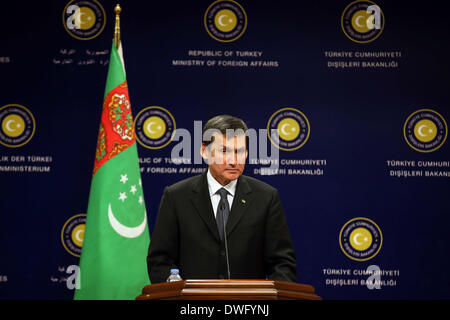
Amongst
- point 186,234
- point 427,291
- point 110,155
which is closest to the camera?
point 186,234

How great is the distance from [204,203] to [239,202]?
16 centimetres

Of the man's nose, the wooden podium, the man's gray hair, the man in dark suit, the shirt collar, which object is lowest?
the wooden podium

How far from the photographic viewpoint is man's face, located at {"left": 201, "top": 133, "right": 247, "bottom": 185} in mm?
2320

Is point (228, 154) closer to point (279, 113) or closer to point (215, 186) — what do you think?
point (215, 186)

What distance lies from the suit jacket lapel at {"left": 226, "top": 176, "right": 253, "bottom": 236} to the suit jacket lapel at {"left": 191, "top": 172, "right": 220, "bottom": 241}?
73mm

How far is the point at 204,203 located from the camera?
2461 millimetres

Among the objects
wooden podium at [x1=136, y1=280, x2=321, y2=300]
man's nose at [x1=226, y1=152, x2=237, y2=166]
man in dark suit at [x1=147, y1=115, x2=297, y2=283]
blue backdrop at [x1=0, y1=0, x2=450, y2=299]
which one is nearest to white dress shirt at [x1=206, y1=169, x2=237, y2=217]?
man in dark suit at [x1=147, y1=115, x2=297, y2=283]

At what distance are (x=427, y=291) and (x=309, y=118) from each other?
1525 millimetres

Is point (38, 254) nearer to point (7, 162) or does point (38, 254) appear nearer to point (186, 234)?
point (7, 162)

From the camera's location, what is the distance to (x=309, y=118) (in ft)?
13.1

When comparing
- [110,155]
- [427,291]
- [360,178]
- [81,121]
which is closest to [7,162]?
[81,121]

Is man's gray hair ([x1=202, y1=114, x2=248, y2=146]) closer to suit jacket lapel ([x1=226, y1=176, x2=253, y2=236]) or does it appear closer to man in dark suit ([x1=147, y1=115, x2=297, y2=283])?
man in dark suit ([x1=147, y1=115, x2=297, y2=283])

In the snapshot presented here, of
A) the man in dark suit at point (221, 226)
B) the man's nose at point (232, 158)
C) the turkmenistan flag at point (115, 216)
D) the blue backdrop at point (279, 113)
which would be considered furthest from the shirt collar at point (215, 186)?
the blue backdrop at point (279, 113)

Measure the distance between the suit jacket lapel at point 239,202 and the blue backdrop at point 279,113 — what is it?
4.77 feet
